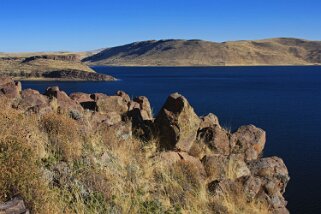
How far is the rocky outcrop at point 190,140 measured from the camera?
1357cm

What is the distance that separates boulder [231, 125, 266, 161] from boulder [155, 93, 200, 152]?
2.80 m

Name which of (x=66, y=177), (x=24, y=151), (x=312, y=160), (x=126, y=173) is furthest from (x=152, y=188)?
(x=312, y=160)

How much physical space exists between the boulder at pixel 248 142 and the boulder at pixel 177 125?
280cm

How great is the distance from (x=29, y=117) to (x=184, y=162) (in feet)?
15.3

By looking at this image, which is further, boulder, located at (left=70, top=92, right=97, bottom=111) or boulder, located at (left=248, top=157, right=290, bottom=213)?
boulder, located at (left=70, top=92, right=97, bottom=111)

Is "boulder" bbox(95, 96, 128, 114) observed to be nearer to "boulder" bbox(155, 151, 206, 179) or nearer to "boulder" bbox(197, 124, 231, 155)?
"boulder" bbox(197, 124, 231, 155)

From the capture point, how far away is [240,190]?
13461 millimetres

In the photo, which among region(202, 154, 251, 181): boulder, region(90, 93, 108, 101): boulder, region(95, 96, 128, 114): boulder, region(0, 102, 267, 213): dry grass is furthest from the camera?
region(90, 93, 108, 101): boulder

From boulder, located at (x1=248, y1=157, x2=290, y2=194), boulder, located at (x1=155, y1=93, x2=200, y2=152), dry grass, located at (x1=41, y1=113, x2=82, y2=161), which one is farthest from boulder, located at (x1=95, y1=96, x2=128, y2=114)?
dry grass, located at (x1=41, y1=113, x2=82, y2=161)

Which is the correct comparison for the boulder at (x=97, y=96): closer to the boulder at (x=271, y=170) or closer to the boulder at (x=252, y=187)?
the boulder at (x=271, y=170)

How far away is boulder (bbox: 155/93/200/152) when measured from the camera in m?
16.1

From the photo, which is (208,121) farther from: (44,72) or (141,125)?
(44,72)

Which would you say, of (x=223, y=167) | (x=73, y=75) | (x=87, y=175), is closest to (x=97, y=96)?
(x=223, y=167)

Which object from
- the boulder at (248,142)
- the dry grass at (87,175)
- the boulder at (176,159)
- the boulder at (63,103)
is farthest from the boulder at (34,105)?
the boulder at (248,142)
